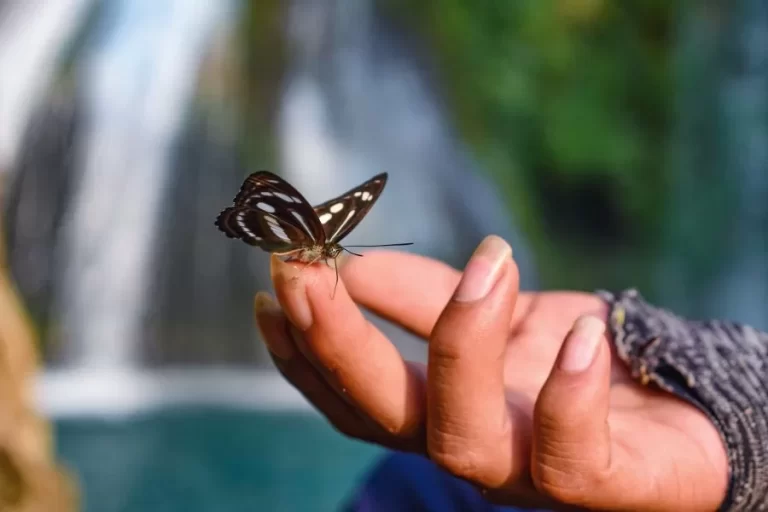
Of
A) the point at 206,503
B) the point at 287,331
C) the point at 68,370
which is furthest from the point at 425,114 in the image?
the point at 287,331

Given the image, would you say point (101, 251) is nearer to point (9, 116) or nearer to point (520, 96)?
point (9, 116)

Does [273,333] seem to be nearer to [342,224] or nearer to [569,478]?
[342,224]

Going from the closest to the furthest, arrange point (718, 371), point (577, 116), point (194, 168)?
point (718, 371)
point (194, 168)
point (577, 116)

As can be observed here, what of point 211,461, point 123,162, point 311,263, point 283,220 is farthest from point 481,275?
point 123,162

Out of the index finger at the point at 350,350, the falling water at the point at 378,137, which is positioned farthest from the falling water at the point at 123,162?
the index finger at the point at 350,350

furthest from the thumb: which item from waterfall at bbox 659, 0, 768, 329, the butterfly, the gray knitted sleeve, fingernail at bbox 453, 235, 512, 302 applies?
waterfall at bbox 659, 0, 768, 329

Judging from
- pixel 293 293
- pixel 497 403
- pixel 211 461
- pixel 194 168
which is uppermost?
pixel 293 293
